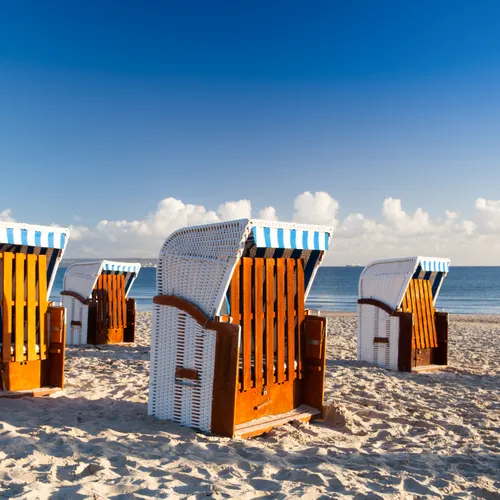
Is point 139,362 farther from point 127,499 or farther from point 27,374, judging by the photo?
point 127,499

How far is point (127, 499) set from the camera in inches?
123

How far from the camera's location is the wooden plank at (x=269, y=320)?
4.93 meters

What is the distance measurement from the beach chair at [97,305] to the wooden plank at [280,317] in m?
6.69

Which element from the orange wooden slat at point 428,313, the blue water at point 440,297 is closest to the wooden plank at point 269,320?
the orange wooden slat at point 428,313

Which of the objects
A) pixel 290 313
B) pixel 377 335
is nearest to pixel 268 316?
pixel 290 313

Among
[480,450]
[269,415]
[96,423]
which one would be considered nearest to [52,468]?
[96,423]

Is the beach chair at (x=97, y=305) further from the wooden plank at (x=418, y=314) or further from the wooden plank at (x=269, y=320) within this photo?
the wooden plank at (x=269, y=320)

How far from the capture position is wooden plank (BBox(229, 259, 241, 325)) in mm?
4625

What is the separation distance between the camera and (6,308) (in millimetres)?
5523

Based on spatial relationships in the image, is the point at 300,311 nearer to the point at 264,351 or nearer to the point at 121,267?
the point at 264,351

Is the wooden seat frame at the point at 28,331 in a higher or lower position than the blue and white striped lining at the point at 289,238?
lower

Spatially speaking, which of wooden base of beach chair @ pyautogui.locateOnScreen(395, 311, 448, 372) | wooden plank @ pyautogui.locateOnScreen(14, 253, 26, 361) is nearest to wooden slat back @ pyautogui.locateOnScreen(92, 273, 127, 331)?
wooden plank @ pyautogui.locateOnScreen(14, 253, 26, 361)

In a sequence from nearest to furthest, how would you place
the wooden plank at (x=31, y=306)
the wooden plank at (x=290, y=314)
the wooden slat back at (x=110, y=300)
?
1. the wooden plank at (x=290, y=314)
2. the wooden plank at (x=31, y=306)
3. the wooden slat back at (x=110, y=300)

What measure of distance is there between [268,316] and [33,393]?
288cm
